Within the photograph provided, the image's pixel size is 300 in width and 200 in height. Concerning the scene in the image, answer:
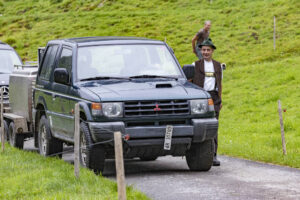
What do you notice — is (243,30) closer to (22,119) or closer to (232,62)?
(232,62)

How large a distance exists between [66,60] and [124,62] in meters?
1.04

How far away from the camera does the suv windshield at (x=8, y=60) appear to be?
64.0 ft

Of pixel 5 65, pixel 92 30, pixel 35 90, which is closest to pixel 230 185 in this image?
pixel 35 90

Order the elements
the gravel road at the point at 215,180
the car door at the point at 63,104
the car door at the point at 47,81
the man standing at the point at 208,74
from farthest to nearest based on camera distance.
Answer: the car door at the point at 47,81, the man standing at the point at 208,74, the car door at the point at 63,104, the gravel road at the point at 215,180

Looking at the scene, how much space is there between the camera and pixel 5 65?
64.7ft

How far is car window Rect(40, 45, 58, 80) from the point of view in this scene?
1292 cm

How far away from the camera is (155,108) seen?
10508 mm

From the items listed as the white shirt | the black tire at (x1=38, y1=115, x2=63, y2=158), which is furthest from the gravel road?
the white shirt

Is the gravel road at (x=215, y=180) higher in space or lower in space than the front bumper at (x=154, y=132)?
lower

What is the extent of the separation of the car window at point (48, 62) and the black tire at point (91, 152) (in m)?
2.45

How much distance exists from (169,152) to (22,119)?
4548mm

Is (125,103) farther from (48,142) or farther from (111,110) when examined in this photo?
(48,142)

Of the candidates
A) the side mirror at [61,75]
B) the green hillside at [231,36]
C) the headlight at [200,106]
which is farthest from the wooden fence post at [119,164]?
the green hillside at [231,36]

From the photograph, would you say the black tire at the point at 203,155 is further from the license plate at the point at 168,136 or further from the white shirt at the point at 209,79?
the white shirt at the point at 209,79
